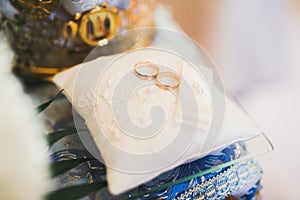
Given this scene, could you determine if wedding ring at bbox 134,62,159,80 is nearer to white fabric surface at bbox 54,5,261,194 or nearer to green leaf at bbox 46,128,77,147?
white fabric surface at bbox 54,5,261,194

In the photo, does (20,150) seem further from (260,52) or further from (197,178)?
(260,52)

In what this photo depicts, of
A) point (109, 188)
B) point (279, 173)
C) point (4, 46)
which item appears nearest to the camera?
point (109, 188)

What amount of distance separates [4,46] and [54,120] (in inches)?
7.2

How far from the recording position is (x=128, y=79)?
734 mm

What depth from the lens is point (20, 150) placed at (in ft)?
2.15

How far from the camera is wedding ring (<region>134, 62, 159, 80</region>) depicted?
740mm

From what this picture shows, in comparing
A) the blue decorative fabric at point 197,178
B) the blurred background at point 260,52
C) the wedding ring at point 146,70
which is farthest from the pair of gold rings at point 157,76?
the blurred background at point 260,52

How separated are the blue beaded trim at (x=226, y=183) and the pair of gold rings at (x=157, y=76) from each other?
17 cm

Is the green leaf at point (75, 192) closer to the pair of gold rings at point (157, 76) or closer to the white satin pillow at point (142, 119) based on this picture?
the white satin pillow at point (142, 119)

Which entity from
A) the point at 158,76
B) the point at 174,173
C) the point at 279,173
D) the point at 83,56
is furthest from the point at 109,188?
the point at 279,173

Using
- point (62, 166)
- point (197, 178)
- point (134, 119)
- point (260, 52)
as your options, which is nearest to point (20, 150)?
point (62, 166)

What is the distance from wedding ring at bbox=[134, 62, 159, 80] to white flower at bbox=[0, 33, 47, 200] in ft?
0.63

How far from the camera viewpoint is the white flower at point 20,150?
24.5 inches

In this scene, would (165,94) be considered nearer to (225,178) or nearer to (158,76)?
(158,76)
